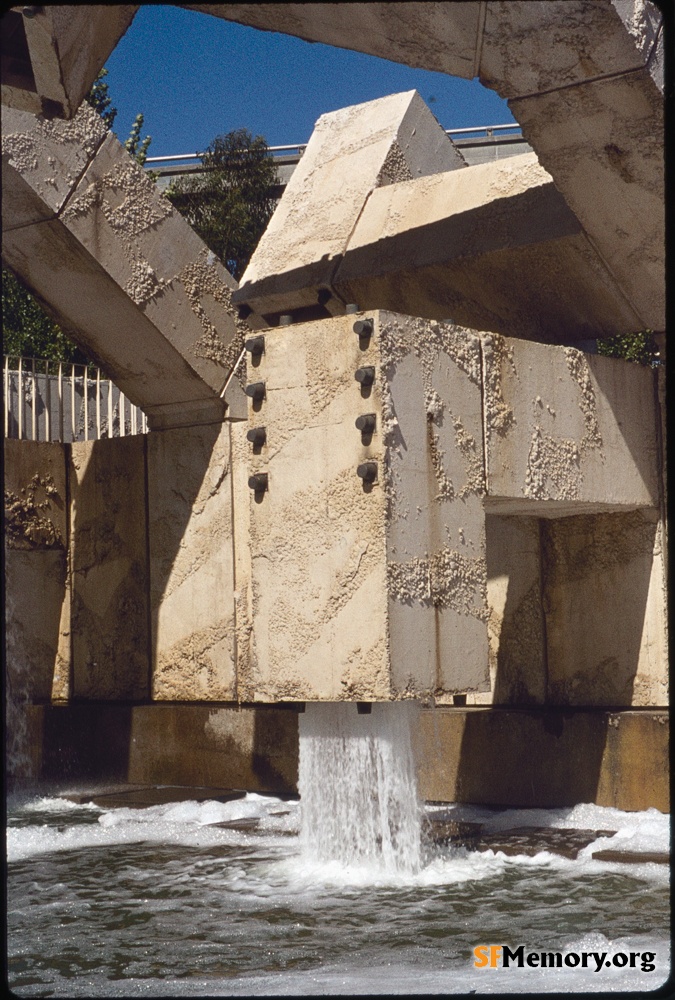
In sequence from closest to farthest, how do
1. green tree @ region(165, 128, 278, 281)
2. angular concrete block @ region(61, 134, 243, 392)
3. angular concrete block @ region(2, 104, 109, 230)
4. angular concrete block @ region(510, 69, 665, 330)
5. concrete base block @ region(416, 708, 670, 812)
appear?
angular concrete block @ region(510, 69, 665, 330) < concrete base block @ region(416, 708, 670, 812) < angular concrete block @ region(2, 104, 109, 230) < angular concrete block @ region(61, 134, 243, 392) < green tree @ region(165, 128, 278, 281)

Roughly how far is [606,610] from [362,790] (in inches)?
92.8

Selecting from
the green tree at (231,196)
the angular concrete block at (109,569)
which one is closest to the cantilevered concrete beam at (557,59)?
the angular concrete block at (109,569)

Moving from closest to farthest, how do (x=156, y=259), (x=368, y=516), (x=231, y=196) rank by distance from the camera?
(x=368, y=516)
(x=156, y=259)
(x=231, y=196)

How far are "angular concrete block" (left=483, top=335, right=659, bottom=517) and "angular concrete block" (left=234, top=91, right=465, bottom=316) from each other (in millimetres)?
2061

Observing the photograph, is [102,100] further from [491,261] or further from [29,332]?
→ [491,261]

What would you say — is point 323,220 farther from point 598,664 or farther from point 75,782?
point 75,782

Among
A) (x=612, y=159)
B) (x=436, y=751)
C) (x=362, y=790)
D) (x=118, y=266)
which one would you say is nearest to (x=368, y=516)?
(x=362, y=790)

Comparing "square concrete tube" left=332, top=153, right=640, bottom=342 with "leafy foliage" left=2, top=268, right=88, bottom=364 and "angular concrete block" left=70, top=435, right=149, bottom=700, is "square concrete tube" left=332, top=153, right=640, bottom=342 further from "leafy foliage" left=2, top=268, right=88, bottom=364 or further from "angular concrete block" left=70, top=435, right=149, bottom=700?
"leafy foliage" left=2, top=268, right=88, bottom=364

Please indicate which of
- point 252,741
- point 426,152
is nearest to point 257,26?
point 426,152

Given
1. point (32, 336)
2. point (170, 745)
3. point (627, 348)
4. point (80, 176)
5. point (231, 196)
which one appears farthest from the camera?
point (231, 196)

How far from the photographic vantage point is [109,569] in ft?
32.4

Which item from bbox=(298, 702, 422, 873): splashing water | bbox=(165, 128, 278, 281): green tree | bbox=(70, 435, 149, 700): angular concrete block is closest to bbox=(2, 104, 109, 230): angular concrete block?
bbox=(70, 435, 149, 700): angular concrete block

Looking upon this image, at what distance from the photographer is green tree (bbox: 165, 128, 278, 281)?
22656 millimetres

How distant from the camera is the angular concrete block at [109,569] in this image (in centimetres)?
965
